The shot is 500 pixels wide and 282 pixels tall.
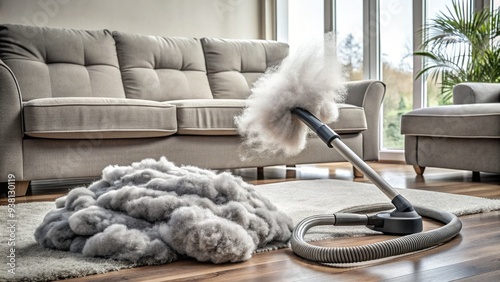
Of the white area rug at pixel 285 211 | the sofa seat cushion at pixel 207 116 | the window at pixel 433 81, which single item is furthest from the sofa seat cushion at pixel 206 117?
the window at pixel 433 81

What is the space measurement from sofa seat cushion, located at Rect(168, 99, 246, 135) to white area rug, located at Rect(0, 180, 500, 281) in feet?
1.51

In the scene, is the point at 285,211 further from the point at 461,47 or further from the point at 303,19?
the point at 303,19

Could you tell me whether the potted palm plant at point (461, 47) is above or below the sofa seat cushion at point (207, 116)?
above

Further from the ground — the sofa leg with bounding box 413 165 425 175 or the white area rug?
the white area rug

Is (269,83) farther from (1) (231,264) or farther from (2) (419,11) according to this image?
(2) (419,11)

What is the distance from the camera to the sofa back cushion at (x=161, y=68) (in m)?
3.34

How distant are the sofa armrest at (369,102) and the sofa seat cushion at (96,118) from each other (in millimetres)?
1148

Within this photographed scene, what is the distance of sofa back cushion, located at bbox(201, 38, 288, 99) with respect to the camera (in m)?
3.64

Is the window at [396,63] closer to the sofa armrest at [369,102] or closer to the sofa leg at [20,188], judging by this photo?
the sofa armrest at [369,102]

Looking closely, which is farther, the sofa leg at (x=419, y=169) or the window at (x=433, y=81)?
the window at (x=433, y=81)

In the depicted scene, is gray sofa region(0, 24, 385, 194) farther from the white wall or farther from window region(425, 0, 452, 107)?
window region(425, 0, 452, 107)

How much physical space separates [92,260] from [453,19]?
322 cm

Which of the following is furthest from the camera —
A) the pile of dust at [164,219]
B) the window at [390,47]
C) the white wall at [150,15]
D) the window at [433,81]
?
the window at [390,47]

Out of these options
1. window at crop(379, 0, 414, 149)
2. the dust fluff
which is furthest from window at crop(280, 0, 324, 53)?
the dust fluff
